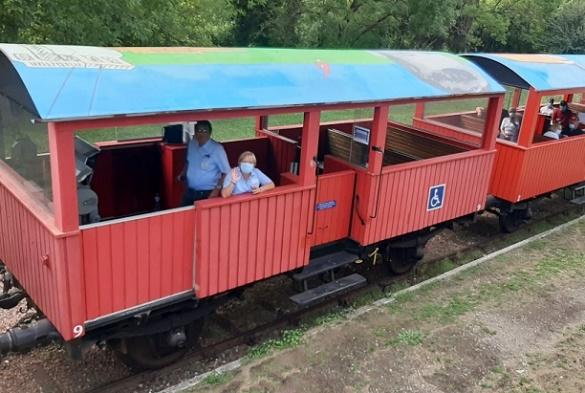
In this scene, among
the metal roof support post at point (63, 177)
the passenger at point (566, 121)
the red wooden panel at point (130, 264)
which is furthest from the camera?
the passenger at point (566, 121)

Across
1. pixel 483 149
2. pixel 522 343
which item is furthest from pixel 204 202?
pixel 483 149

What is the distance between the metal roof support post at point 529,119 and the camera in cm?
927

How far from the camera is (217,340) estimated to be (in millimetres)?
6922

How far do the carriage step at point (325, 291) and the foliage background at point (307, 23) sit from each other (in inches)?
350

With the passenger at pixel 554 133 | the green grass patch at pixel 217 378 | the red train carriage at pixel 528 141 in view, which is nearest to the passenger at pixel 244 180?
the green grass patch at pixel 217 378

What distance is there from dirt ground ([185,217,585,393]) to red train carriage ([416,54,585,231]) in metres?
2.22

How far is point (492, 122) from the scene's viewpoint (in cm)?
868

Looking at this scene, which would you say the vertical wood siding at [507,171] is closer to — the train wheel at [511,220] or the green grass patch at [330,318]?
the train wheel at [511,220]

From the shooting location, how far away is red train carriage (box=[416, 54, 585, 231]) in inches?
375

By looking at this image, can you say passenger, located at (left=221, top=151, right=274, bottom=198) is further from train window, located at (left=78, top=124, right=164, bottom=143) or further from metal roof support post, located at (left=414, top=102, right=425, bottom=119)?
metal roof support post, located at (left=414, top=102, right=425, bottom=119)

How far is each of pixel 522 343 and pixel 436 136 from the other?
3.47 m

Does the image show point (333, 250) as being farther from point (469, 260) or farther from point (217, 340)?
point (469, 260)

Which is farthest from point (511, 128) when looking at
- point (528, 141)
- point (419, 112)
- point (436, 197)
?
point (436, 197)

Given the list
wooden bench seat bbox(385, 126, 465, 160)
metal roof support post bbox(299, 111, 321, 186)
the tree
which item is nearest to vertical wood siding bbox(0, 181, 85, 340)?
metal roof support post bbox(299, 111, 321, 186)
